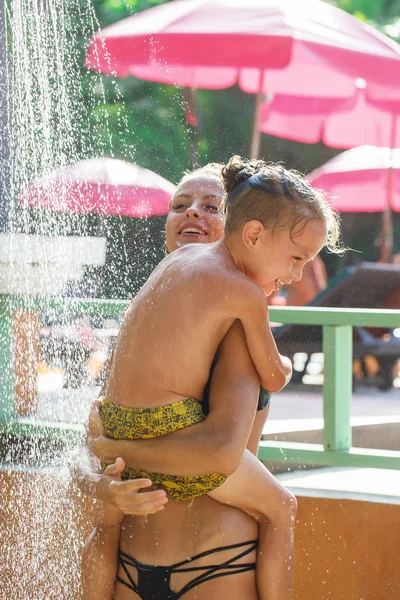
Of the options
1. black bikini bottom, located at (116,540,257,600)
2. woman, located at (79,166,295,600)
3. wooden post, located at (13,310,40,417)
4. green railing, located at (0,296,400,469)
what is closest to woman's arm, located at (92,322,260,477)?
woman, located at (79,166,295,600)

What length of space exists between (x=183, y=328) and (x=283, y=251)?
275 mm

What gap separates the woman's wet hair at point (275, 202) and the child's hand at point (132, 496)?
0.57 metres

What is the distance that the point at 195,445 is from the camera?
184cm

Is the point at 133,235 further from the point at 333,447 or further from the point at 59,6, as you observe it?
the point at 333,447

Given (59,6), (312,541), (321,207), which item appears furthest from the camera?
(59,6)

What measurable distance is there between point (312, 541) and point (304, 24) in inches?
173

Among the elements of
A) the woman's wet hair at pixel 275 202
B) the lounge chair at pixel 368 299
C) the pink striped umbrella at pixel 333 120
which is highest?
the woman's wet hair at pixel 275 202

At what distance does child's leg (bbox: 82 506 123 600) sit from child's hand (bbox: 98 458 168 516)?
0.21 m

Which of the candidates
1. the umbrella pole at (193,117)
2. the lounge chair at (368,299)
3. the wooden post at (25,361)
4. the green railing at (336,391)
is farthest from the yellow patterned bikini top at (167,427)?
the umbrella pole at (193,117)

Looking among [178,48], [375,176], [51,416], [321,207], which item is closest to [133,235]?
[375,176]

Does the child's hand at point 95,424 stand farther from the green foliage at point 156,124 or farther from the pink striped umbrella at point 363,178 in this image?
the pink striped umbrella at point 363,178

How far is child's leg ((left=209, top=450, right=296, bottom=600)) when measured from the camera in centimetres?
202

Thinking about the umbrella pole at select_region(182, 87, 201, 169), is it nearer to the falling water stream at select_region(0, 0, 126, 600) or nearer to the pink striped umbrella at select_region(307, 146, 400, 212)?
the pink striped umbrella at select_region(307, 146, 400, 212)

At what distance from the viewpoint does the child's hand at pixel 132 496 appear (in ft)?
6.06
